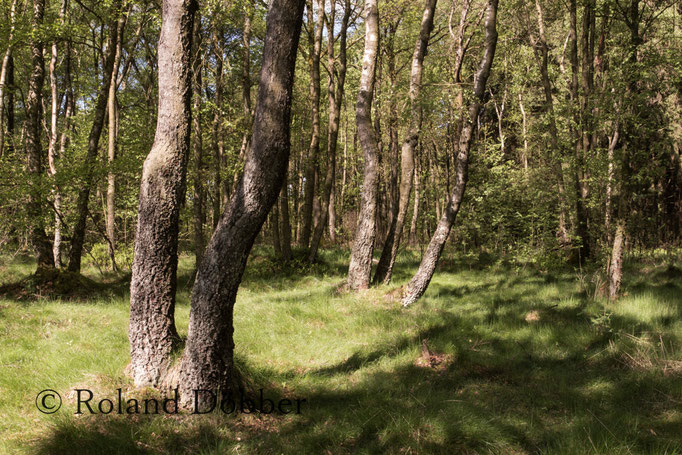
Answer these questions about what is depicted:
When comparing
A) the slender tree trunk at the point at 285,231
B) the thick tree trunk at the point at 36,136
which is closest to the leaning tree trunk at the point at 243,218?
the thick tree trunk at the point at 36,136

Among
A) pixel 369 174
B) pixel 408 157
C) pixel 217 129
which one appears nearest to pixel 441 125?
pixel 408 157

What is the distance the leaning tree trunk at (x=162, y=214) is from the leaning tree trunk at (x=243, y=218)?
18.5 inches

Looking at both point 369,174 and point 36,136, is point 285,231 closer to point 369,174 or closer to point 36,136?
point 369,174

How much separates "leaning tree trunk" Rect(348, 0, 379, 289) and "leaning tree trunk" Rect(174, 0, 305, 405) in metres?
4.76

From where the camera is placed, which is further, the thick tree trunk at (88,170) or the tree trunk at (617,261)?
the thick tree trunk at (88,170)

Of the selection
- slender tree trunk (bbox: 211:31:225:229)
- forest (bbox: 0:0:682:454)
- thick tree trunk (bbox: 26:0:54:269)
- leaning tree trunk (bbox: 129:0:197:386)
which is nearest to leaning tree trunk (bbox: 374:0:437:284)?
forest (bbox: 0:0:682:454)

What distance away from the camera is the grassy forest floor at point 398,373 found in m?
3.44

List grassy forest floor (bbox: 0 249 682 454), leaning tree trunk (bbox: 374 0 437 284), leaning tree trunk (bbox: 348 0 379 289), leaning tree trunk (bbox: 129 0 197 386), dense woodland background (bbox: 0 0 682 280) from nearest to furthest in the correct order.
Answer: grassy forest floor (bbox: 0 249 682 454) → leaning tree trunk (bbox: 129 0 197 386) → dense woodland background (bbox: 0 0 682 280) → leaning tree trunk (bbox: 348 0 379 289) → leaning tree trunk (bbox: 374 0 437 284)

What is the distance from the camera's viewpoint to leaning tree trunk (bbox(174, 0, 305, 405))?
375 cm

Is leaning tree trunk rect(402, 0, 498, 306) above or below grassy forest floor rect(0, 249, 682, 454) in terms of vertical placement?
above

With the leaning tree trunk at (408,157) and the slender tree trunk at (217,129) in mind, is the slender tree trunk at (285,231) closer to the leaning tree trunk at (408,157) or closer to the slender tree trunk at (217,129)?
the slender tree trunk at (217,129)

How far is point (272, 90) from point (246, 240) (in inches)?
57.7

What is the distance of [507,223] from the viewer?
491 inches

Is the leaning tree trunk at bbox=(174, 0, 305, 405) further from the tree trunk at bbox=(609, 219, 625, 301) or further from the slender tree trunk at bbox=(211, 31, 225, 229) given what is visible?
the slender tree trunk at bbox=(211, 31, 225, 229)
